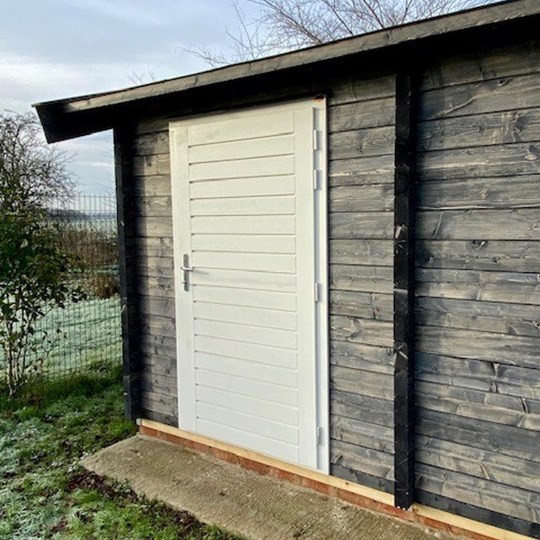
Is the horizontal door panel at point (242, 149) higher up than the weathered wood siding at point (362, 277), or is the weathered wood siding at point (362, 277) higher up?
the horizontal door panel at point (242, 149)

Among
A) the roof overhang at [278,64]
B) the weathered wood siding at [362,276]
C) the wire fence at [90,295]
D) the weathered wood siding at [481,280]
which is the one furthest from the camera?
the wire fence at [90,295]

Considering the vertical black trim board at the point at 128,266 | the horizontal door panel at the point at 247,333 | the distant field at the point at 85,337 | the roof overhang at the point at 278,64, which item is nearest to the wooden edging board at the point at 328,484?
the vertical black trim board at the point at 128,266

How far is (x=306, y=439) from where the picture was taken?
259 cm

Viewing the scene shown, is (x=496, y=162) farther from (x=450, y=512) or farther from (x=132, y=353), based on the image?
(x=132, y=353)

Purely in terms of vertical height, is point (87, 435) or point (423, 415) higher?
point (423, 415)

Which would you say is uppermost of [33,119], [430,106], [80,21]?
[80,21]

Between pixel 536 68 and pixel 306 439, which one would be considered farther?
pixel 306 439

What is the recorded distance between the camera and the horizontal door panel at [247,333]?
2.63 meters

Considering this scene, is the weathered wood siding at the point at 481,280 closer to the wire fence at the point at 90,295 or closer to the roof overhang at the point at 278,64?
the roof overhang at the point at 278,64

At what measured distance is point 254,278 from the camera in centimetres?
273

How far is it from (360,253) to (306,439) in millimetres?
1035

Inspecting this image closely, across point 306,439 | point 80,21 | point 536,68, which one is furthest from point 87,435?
point 80,21

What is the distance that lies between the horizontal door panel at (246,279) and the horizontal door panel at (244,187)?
0.43 meters

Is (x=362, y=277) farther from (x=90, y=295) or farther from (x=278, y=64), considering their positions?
(x=90, y=295)
